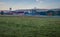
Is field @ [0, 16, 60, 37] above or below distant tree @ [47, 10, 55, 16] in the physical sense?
below

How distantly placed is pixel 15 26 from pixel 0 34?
29cm

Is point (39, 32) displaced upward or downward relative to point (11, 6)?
downward

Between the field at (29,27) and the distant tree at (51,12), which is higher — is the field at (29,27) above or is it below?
below

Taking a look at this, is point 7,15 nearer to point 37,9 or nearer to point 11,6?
point 11,6

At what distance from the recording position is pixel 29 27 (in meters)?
1.80

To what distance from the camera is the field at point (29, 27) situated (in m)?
1.75

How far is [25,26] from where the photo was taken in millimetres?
1805

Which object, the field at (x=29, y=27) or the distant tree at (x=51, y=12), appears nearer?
the field at (x=29, y=27)

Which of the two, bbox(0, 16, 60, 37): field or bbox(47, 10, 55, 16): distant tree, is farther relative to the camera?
bbox(47, 10, 55, 16): distant tree

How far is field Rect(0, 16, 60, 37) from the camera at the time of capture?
69.0 inches

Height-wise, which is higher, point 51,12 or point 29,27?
point 51,12

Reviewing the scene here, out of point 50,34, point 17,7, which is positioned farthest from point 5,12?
point 50,34

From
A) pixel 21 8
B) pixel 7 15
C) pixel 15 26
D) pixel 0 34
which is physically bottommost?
pixel 0 34

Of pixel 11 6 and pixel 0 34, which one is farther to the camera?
pixel 11 6
